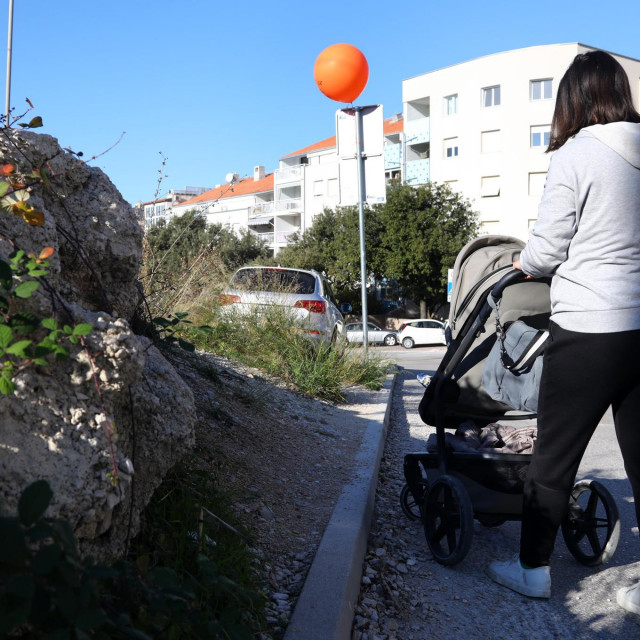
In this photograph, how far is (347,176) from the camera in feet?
33.8

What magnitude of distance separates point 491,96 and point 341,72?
4176 centimetres

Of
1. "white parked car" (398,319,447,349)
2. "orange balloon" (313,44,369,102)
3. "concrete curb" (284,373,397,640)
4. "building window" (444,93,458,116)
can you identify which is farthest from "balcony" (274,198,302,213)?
"concrete curb" (284,373,397,640)

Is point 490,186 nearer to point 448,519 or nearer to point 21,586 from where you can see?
point 448,519

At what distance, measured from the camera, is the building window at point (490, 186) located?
4741cm

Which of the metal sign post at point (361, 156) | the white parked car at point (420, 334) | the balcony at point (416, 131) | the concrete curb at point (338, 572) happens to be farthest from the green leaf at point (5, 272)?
the balcony at point (416, 131)

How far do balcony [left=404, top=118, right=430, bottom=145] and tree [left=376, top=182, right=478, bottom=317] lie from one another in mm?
9064

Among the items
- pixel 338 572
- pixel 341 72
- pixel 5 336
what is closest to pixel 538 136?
pixel 341 72

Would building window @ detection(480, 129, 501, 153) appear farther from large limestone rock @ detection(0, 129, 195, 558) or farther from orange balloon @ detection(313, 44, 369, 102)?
large limestone rock @ detection(0, 129, 195, 558)

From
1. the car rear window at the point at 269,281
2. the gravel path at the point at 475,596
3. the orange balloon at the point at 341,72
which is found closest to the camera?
the gravel path at the point at 475,596

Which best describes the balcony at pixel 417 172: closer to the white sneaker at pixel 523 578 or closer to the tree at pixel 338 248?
the tree at pixel 338 248

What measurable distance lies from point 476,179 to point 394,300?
10.1 m

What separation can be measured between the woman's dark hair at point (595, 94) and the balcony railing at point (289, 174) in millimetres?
69303

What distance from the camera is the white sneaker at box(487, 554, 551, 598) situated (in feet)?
9.67

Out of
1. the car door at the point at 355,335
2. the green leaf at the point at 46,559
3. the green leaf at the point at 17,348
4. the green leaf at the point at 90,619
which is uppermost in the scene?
the green leaf at the point at 17,348
